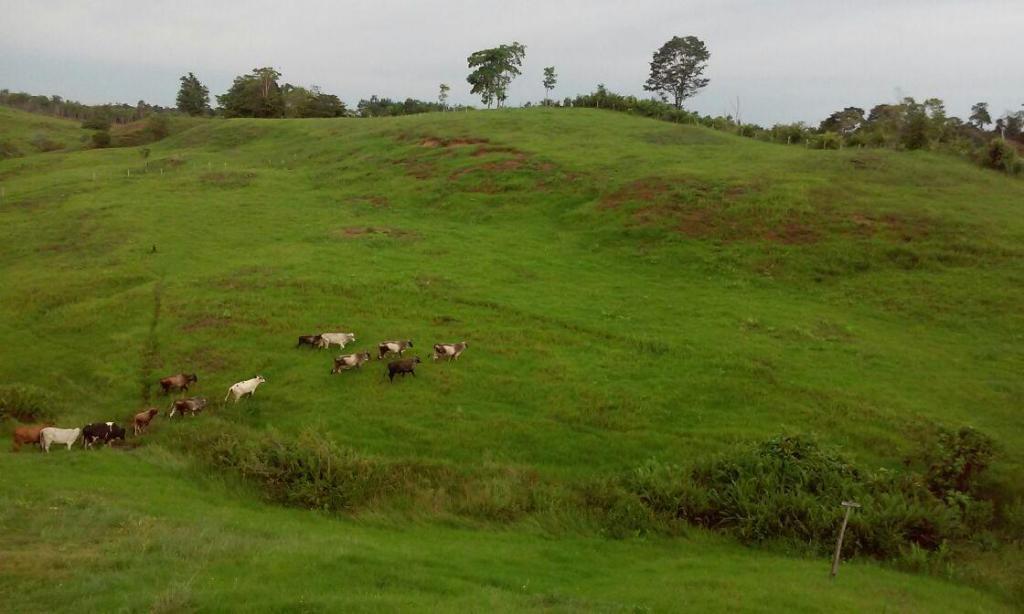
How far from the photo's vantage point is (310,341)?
934 inches

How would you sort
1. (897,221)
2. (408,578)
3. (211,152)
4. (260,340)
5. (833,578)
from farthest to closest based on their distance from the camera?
(211,152), (897,221), (260,340), (833,578), (408,578)

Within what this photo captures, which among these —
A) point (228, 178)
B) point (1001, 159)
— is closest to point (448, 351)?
point (228, 178)

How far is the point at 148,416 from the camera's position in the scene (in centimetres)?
1912

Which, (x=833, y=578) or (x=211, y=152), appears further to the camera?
(x=211, y=152)

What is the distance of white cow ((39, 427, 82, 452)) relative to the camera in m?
17.6

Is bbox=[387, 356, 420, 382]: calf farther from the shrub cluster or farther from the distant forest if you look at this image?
the distant forest

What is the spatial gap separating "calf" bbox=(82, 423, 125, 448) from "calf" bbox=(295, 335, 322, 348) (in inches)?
260

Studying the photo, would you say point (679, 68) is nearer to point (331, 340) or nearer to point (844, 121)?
point (844, 121)

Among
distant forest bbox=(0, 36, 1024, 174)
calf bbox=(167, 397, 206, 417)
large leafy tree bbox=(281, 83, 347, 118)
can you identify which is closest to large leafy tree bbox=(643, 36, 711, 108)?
distant forest bbox=(0, 36, 1024, 174)

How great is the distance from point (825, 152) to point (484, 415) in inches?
1435

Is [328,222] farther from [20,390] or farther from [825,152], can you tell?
[825,152]

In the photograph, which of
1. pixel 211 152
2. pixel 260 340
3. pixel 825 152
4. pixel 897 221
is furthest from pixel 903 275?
pixel 211 152

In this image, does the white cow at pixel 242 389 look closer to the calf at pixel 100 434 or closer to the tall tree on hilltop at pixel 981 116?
the calf at pixel 100 434

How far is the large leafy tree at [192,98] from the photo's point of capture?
4294 inches
